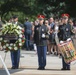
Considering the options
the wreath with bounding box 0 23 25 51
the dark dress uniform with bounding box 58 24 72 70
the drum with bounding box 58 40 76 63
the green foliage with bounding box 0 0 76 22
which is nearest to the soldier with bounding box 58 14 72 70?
the dark dress uniform with bounding box 58 24 72 70

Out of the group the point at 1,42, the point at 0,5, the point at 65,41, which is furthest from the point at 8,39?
the point at 0,5

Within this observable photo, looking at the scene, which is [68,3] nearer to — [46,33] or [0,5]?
[0,5]

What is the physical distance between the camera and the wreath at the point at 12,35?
1481 cm

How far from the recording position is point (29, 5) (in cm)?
4619

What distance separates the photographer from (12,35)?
14.7 m

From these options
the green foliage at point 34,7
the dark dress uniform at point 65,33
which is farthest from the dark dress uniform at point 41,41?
the green foliage at point 34,7

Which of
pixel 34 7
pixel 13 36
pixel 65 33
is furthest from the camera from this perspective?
pixel 34 7

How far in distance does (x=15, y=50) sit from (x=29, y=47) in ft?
31.5

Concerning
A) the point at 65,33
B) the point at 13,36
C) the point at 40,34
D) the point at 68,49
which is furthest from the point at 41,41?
the point at 68,49

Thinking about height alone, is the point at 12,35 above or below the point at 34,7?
below

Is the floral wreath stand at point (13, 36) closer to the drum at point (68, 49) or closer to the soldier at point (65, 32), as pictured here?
the soldier at point (65, 32)

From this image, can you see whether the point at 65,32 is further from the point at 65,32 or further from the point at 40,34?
the point at 40,34

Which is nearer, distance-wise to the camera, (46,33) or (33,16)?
(46,33)

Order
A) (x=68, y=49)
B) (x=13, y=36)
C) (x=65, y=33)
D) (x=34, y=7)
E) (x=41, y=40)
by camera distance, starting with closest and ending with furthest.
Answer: (x=68, y=49) → (x=13, y=36) → (x=65, y=33) → (x=41, y=40) → (x=34, y=7)
